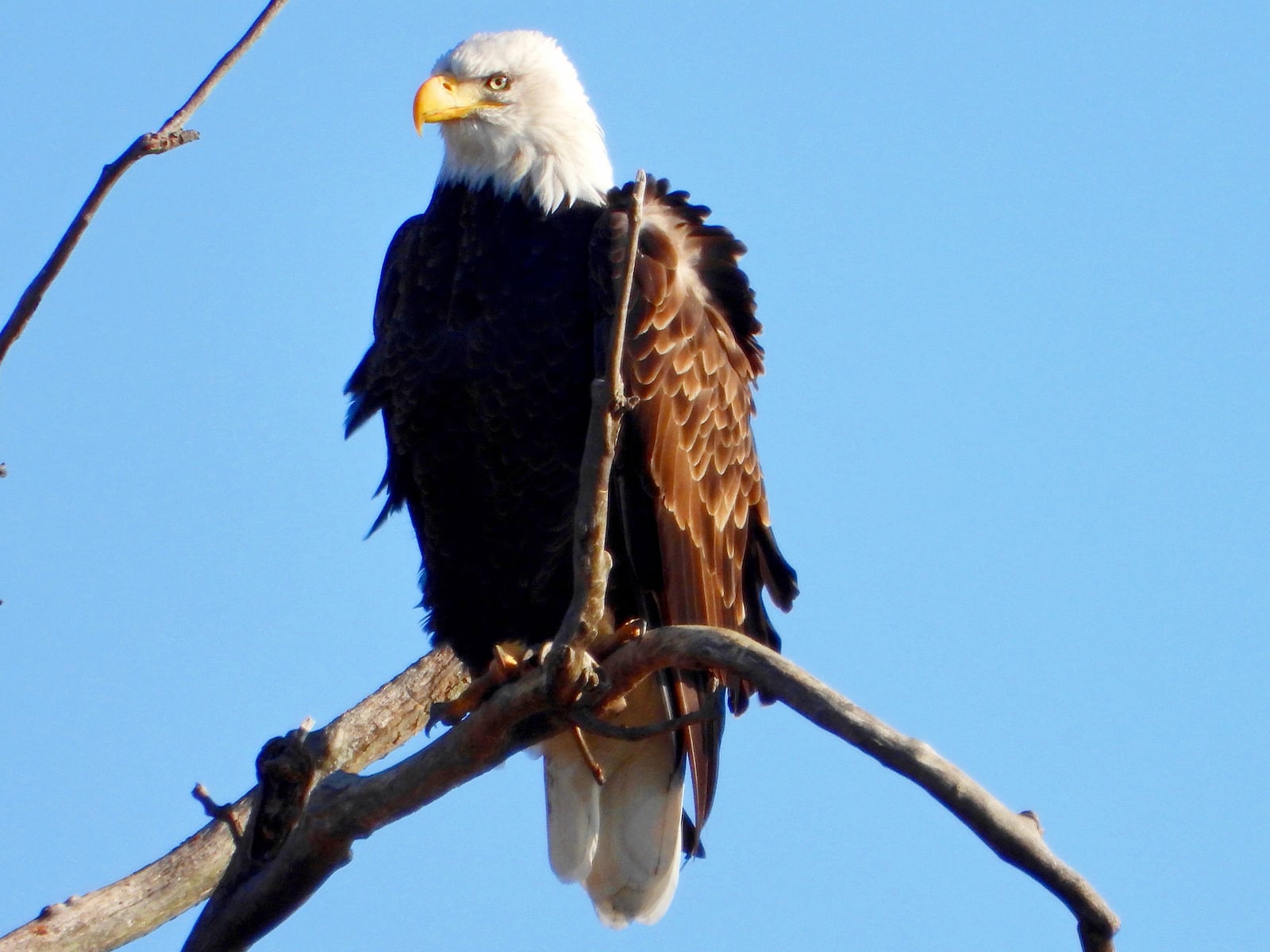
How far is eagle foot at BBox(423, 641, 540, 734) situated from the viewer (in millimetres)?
4270

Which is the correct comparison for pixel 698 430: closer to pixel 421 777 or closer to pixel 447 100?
pixel 447 100

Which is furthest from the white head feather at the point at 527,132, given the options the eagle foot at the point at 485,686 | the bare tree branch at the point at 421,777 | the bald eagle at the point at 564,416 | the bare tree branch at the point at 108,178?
the bare tree branch at the point at 108,178

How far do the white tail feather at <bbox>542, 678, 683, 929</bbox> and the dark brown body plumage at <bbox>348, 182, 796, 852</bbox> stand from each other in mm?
284

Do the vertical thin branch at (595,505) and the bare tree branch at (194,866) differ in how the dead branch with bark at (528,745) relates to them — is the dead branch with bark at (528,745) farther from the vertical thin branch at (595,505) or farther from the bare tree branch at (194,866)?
the bare tree branch at (194,866)

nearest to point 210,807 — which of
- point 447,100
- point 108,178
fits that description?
point 108,178

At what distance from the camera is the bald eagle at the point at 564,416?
455cm

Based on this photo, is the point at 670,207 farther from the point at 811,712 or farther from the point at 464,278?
the point at 811,712

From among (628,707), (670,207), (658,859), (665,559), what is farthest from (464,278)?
(658,859)

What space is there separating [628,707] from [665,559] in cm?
62

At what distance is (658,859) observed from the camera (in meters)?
5.16

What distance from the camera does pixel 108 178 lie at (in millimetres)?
2502

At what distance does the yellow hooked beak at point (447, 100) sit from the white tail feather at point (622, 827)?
6.37ft

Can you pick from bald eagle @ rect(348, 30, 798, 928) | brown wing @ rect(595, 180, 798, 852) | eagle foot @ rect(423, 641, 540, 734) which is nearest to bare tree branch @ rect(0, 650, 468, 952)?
eagle foot @ rect(423, 641, 540, 734)

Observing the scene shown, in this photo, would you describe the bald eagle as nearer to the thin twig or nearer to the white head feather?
the white head feather
